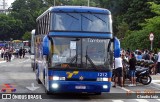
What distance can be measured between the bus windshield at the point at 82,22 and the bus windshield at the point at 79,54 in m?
0.54

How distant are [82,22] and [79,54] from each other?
1.33 m

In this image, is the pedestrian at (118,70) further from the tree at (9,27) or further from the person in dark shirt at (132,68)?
the tree at (9,27)

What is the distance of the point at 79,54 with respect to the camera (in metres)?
16.2

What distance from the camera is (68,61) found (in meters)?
16.2

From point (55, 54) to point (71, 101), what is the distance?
1767mm

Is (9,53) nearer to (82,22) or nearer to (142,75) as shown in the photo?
(142,75)

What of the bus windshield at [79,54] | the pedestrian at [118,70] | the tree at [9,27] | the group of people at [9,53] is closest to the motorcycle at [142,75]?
the pedestrian at [118,70]

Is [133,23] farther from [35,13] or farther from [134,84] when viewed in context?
[35,13]

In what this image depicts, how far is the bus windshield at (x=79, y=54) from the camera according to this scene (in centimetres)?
1616

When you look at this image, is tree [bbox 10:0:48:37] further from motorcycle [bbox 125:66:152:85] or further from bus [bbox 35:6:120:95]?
bus [bbox 35:6:120:95]

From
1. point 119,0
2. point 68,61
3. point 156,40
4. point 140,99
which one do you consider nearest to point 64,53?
point 68,61

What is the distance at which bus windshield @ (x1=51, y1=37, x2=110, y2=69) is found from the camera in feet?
53.0

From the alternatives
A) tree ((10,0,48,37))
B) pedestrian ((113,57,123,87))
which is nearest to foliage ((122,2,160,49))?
pedestrian ((113,57,123,87))

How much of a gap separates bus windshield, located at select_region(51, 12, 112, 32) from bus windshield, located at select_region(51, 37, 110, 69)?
1.78 ft
